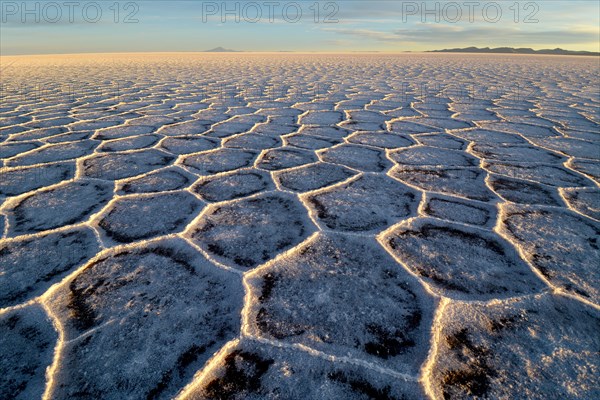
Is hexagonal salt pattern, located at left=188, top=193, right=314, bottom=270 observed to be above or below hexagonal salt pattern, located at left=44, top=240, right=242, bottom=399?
above

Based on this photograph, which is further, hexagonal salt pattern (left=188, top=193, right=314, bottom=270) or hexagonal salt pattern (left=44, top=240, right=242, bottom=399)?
hexagonal salt pattern (left=188, top=193, right=314, bottom=270)

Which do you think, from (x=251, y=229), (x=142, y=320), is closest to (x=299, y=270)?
(x=251, y=229)

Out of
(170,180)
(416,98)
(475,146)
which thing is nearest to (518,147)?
(475,146)

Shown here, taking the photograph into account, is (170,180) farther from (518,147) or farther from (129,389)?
(518,147)

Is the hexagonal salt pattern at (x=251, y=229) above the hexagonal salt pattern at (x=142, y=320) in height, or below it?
above

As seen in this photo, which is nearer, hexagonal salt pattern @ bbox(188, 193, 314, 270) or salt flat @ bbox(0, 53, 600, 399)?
salt flat @ bbox(0, 53, 600, 399)

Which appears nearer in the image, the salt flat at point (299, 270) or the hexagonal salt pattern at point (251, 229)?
the salt flat at point (299, 270)

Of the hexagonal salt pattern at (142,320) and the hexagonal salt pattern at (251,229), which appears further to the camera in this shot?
the hexagonal salt pattern at (251,229)

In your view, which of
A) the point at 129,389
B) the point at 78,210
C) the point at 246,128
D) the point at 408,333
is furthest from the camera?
the point at 246,128
